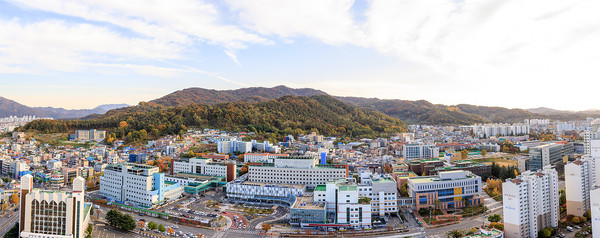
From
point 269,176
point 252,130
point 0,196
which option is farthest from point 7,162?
point 252,130

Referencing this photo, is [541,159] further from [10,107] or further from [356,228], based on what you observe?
[10,107]

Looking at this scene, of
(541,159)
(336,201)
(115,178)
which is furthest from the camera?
(541,159)

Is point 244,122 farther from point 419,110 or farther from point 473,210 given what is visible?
point 419,110

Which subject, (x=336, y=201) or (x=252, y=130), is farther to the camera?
(x=252, y=130)

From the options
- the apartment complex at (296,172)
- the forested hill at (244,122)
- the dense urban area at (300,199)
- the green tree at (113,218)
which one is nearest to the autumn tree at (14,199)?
the dense urban area at (300,199)

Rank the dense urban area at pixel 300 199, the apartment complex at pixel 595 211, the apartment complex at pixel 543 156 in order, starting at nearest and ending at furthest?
the apartment complex at pixel 595 211, the dense urban area at pixel 300 199, the apartment complex at pixel 543 156

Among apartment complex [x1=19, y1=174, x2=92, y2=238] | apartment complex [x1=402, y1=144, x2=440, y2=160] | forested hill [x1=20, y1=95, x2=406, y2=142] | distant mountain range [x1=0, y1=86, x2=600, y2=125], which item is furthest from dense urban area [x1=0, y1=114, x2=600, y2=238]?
distant mountain range [x1=0, y1=86, x2=600, y2=125]

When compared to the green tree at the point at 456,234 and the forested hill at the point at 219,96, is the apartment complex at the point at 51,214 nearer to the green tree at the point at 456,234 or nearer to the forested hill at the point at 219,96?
the green tree at the point at 456,234
